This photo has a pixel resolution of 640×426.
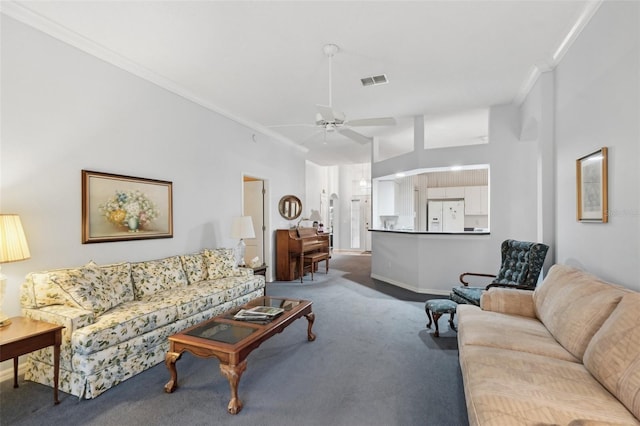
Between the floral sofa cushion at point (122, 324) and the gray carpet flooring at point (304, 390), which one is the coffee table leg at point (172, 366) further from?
the floral sofa cushion at point (122, 324)

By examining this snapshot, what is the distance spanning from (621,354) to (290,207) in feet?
19.5

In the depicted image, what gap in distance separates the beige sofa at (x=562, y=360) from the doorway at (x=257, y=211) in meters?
4.51

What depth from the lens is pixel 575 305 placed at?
78.2 inches

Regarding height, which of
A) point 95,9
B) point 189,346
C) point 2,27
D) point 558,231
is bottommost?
point 189,346

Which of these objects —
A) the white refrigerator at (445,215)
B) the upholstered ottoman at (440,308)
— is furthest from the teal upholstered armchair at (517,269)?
the white refrigerator at (445,215)

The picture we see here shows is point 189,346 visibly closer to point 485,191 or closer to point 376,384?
point 376,384

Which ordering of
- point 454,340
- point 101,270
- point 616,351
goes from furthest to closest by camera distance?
point 454,340 < point 101,270 < point 616,351

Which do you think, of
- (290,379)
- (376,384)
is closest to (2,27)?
(290,379)

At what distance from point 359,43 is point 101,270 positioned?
10.8ft

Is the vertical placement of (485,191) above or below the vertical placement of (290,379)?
above

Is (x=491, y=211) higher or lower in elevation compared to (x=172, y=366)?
higher

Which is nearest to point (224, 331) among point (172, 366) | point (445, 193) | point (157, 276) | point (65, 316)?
point (172, 366)

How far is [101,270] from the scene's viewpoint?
2.86 m

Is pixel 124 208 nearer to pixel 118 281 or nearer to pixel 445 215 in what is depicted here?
pixel 118 281
